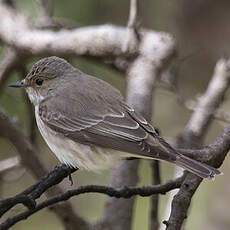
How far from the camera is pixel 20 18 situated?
461 cm

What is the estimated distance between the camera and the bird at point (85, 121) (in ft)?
11.3

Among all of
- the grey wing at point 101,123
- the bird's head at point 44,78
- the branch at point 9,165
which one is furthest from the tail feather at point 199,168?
the branch at point 9,165

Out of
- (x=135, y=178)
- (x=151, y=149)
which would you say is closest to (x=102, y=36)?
(x=135, y=178)

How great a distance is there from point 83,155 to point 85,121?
0.18 m

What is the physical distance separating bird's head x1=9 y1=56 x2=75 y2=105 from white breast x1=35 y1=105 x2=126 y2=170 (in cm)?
39

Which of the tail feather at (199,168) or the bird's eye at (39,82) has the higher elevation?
the tail feather at (199,168)

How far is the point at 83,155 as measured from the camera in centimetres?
360

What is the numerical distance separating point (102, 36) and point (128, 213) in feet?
3.80

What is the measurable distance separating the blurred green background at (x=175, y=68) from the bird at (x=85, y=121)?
1051 mm

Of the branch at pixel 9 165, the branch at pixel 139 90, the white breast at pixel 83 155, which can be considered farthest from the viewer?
the branch at pixel 9 165

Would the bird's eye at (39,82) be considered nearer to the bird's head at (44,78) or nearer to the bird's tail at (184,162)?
the bird's head at (44,78)

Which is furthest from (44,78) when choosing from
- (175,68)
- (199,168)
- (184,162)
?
(199,168)

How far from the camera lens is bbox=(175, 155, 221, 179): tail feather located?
9.30ft

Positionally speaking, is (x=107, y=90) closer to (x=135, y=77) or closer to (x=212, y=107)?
(x=135, y=77)
